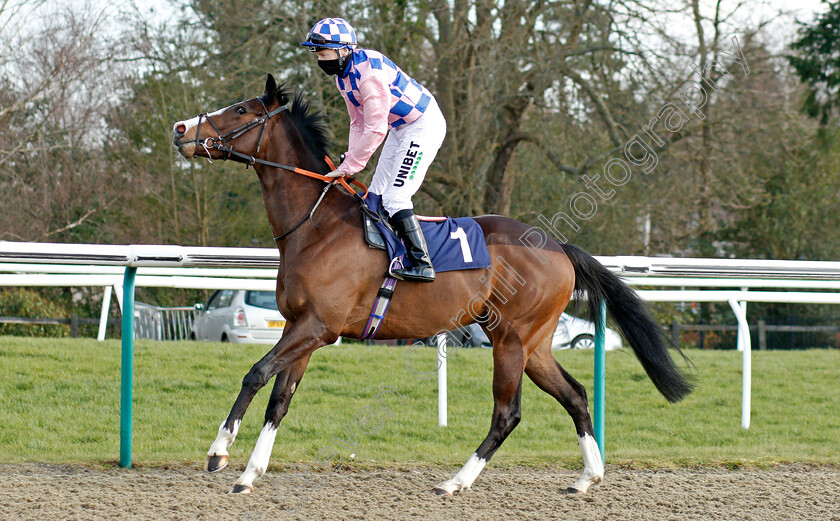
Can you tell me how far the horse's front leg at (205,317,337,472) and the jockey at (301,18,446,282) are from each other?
1.69 ft

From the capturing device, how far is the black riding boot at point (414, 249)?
3.95 metres

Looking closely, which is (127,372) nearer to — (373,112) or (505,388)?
(373,112)

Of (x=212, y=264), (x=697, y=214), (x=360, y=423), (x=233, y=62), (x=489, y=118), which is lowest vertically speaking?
(x=360, y=423)

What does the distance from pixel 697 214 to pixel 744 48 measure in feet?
14.3

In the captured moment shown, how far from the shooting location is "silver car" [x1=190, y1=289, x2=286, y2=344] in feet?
36.9

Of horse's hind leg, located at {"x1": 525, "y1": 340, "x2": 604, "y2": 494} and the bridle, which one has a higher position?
the bridle

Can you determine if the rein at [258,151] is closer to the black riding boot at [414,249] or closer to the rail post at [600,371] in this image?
the black riding boot at [414,249]

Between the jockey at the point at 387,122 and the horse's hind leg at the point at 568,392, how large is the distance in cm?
86

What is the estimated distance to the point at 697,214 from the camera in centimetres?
1659

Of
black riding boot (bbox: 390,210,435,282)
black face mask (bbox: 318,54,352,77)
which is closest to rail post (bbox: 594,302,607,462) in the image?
black riding boot (bbox: 390,210,435,282)

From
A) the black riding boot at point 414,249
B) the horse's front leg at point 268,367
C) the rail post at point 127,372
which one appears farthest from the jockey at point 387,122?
the rail post at point 127,372

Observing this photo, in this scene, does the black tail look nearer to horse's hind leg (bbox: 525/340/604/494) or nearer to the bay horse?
the bay horse

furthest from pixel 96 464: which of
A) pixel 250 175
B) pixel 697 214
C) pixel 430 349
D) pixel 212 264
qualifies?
pixel 697 214

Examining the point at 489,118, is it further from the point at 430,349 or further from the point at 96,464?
the point at 96,464
